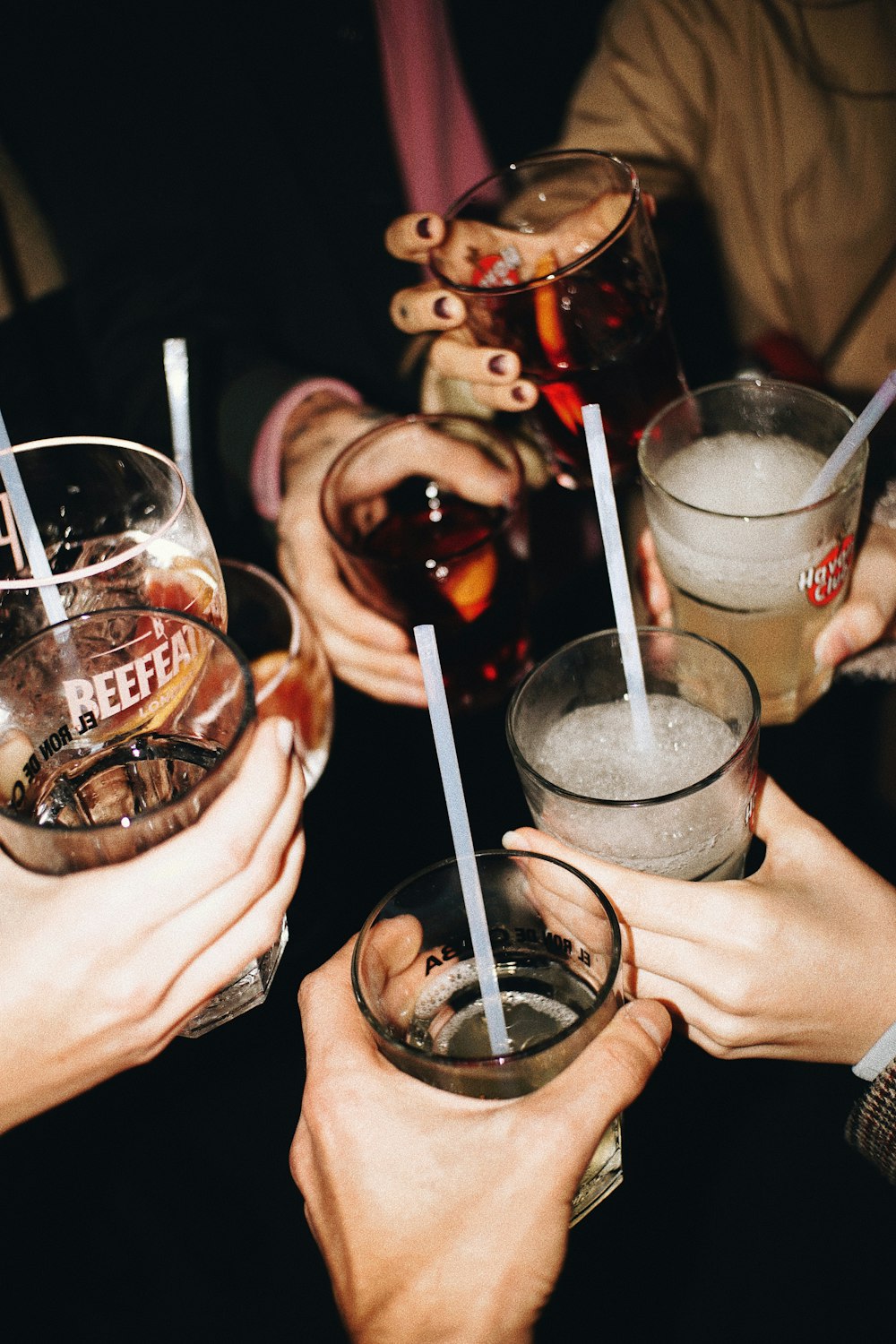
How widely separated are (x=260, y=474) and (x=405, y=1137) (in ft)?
4.48

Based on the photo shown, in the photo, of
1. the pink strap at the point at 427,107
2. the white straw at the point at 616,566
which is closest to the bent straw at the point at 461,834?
the white straw at the point at 616,566

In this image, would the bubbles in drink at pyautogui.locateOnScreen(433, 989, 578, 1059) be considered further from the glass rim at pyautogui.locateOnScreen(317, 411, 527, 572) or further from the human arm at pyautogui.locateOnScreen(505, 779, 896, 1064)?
the glass rim at pyautogui.locateOnScreen(317, 411, 527, 572)

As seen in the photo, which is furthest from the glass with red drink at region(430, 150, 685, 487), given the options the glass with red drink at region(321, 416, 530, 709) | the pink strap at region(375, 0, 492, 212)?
the pink strap at region(375, 0, 492, 212)

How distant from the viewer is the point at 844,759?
1708 mm

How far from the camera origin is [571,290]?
46.2 inches

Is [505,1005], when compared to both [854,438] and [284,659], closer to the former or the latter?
[284,659]

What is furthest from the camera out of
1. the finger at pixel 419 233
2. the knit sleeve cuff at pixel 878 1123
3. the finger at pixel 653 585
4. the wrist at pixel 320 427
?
the wrist at pixel 320 427

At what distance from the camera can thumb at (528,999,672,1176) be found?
773 mm

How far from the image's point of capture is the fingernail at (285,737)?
0.79 m

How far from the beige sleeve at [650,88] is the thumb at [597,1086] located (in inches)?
68.6

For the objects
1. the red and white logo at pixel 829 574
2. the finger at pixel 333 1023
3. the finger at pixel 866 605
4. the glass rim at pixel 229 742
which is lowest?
the finger at pixel 866 605

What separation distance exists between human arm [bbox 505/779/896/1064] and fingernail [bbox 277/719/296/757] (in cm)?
25

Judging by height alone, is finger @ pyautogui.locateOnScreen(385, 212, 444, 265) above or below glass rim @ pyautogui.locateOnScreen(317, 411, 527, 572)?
above

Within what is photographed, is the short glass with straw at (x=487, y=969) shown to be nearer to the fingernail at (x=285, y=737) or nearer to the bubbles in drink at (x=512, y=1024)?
the bubbles in drink at (x=512, y=1024)
